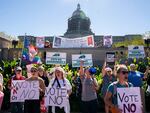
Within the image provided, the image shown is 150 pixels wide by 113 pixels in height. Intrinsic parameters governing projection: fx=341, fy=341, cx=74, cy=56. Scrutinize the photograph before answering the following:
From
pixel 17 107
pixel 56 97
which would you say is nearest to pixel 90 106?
pixel 56 97

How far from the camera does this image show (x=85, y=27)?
339 feet

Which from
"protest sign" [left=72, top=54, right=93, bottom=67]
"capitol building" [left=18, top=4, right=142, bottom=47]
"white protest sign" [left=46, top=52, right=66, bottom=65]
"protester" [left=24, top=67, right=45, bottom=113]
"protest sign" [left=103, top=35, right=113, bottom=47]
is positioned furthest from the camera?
"capitol building" [left=18, top=4, right=142, bottom=47]

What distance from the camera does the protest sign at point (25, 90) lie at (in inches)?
361

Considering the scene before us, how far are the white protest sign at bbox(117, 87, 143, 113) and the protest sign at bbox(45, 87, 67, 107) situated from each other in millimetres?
2966

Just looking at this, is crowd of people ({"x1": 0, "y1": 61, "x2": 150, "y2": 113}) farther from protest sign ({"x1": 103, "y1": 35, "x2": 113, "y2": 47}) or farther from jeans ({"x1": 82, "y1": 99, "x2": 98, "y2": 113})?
protest sign ({"x1": 103, "y1": 35, "x2": 113, "y2": 47})

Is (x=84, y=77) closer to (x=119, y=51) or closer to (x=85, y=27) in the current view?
(x=119, y=51)

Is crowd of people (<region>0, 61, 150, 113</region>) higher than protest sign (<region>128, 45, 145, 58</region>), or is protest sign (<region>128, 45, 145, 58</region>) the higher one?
protest sign (<region>128, 45, 145, 58</region>)

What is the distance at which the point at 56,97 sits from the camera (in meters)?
8.94

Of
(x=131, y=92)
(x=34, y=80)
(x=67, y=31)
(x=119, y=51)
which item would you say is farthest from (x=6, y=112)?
(x=67, y=31)

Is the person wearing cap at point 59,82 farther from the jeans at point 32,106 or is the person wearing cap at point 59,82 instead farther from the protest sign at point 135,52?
the protest sign at point 135,52

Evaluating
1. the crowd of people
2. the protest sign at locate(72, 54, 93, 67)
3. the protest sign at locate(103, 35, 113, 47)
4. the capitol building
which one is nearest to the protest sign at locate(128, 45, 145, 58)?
the protest sign at locate(72, 54, 93, 67)

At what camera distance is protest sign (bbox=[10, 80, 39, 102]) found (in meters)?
9.16

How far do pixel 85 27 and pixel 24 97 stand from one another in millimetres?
94642

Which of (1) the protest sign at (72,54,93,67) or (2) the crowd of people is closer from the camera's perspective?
(2) the crowd of people
